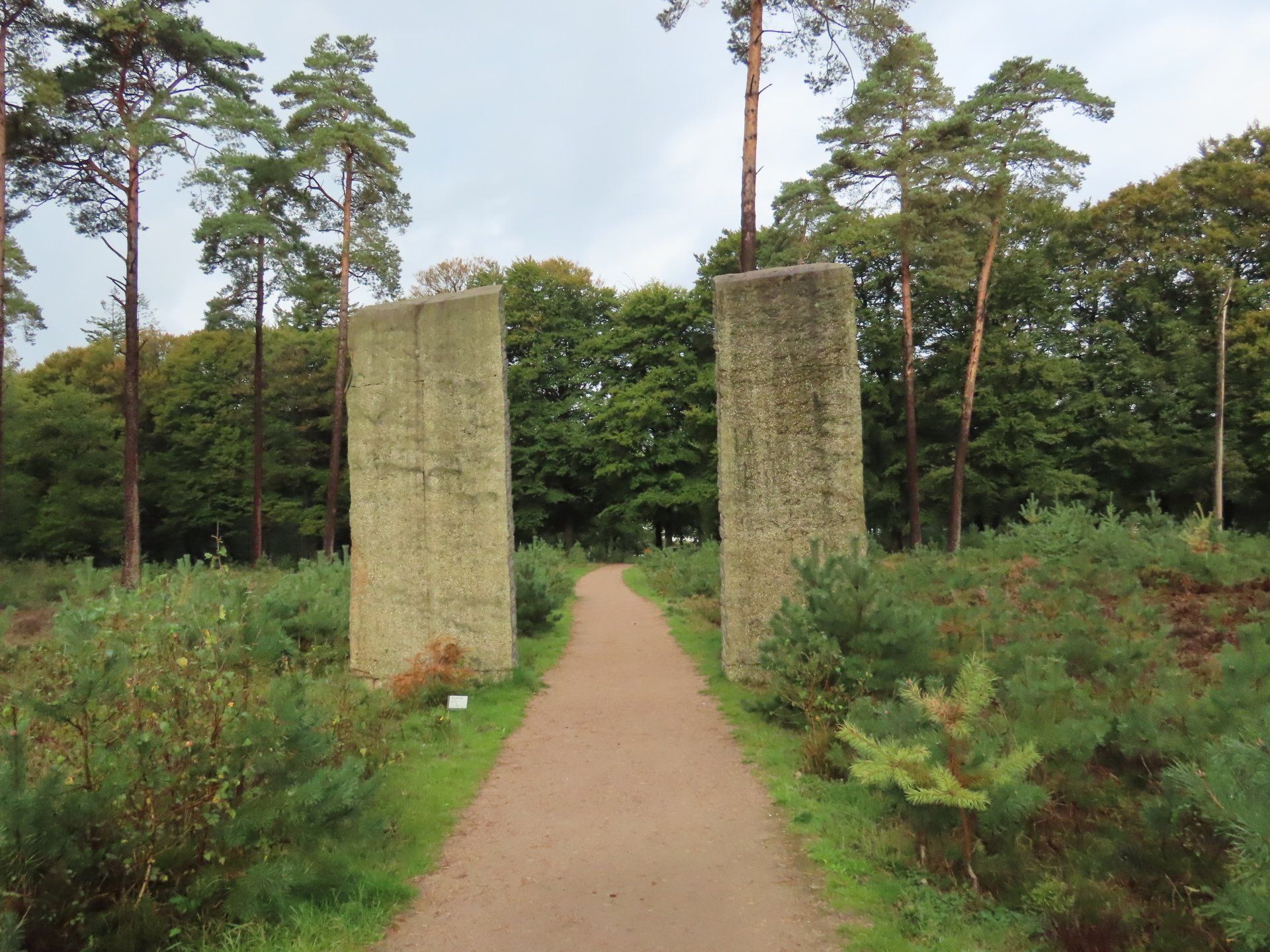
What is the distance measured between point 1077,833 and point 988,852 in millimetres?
492

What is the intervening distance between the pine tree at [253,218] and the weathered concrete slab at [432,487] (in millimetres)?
10776

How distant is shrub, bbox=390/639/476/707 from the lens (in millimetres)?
8773

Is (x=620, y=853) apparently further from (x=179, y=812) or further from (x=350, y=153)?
(x=350, y=153)

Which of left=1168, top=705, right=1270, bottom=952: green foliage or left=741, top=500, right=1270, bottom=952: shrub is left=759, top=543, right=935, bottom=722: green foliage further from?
left=1168, top=705, right=1270, bottom=952: green foliage

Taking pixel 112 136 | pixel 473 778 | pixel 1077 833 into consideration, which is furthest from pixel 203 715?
pixel 112 136

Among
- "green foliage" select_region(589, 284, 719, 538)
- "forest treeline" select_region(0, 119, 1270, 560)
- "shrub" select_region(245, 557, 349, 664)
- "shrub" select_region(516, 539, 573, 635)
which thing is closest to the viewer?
"shrub" select_region(245, 557, 349, 664)

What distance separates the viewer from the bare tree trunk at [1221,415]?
1023 inches

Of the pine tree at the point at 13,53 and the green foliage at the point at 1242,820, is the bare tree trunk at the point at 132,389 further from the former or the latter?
the green foliage at the point at 1242,820

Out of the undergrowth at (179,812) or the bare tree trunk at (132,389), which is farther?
the bare tree trunk at (132,389)

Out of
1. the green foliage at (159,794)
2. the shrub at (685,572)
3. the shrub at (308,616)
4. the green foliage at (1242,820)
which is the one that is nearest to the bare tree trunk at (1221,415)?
the shrub at (685,572)

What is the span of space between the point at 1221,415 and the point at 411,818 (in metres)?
28.3

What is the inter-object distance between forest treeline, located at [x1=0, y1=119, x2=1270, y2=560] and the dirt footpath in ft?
50.1

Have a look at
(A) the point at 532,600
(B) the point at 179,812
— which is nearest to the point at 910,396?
(A) the point at 532,600

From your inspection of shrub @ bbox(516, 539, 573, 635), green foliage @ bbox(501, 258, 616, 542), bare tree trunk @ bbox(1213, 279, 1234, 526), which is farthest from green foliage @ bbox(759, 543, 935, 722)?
green foliage @ bbox(501, 258, 616, 542)
